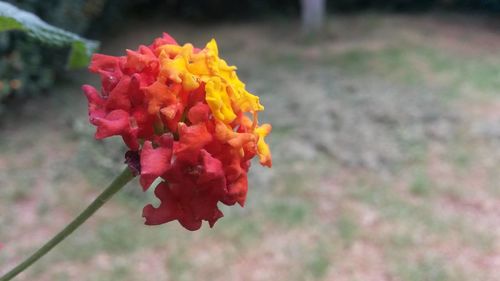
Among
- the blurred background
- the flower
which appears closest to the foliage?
the blurred background

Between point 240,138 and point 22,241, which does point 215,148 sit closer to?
point 240,138

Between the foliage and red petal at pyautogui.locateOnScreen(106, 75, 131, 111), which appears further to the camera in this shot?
the foliage

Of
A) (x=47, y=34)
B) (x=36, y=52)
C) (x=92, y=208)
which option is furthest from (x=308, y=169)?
(x=92, y=208)

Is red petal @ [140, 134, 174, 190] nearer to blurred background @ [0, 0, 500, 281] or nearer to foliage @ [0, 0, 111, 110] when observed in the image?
blurred background @ [0, 0, 500, 281]

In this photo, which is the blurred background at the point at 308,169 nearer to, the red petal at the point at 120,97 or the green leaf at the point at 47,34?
the green leaf at the point at 47,34

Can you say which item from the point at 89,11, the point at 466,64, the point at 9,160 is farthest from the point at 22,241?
the point at 466,64

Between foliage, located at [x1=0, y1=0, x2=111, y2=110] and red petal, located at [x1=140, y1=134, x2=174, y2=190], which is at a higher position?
red petal, located at [x1=140, y1=134, x2=174, y2=190]

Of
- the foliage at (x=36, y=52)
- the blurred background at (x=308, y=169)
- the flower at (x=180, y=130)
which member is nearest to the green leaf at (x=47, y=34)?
the flower at (x=180, y=130)
